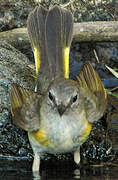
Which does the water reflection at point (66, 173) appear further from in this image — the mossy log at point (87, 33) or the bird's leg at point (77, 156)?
the mossy log at point (87, 33)

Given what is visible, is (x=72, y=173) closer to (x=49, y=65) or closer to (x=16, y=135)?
(x=16, y=135)

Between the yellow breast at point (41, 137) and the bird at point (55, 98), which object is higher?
the bird at point (55, 98)

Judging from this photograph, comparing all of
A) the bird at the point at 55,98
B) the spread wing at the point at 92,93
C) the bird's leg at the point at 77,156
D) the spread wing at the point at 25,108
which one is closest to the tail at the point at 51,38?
the bird at the point at 55,98

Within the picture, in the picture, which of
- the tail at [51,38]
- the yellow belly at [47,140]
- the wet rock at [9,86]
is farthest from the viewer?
the tail at [51,38]

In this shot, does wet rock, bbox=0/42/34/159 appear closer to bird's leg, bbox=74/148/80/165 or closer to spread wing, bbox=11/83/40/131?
spread wing, bbox=11/83/40/131

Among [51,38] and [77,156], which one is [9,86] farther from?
[77,156]

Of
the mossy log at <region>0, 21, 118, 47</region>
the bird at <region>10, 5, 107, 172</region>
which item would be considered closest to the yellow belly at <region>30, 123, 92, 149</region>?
the bird at <region>10, 5, 107, 172</region>

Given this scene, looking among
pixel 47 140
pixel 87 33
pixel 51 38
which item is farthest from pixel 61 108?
pixel 87 33

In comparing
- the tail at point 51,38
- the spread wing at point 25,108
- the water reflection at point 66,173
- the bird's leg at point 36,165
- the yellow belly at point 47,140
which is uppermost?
the tail at point 51,38

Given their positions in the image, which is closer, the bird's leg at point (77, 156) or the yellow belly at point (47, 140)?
the yellow belly at point (47, 140)
